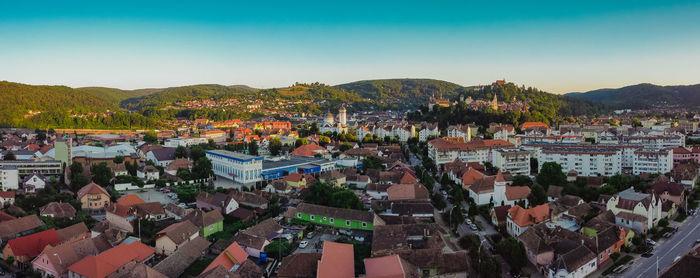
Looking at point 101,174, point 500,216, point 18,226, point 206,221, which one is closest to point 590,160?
point 500,216

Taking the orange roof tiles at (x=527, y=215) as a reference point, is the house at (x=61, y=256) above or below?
below

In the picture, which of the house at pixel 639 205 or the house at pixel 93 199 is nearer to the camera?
the house at pixel 639 205

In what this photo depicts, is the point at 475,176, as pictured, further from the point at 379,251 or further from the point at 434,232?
the point at 379,251

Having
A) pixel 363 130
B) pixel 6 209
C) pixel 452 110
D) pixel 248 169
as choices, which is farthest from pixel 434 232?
pixel 452 110

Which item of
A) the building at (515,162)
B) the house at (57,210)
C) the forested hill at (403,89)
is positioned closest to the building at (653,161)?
the building at (515,162)

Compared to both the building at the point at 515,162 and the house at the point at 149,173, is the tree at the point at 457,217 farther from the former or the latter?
the house at the point at 149,173

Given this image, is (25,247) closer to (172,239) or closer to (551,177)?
(172,239)
